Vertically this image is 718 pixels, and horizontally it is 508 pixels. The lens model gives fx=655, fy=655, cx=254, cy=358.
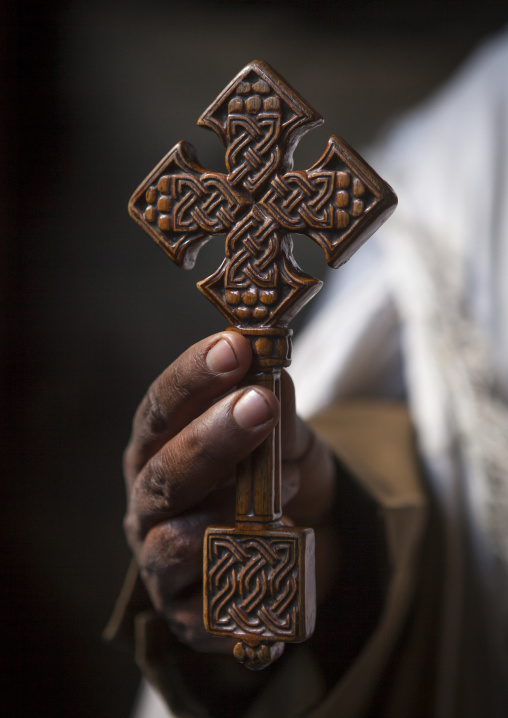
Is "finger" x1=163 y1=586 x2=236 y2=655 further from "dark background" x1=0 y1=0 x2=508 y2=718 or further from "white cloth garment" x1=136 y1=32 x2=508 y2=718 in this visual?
"dark background" x1=0 y1=0 x2=508 y2=718

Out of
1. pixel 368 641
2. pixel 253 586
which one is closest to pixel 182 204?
pixel 253 586

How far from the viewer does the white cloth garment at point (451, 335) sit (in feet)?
2.22

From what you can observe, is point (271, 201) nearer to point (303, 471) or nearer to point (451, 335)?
point (303, 471)

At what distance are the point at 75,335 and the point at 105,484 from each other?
0.27 meters

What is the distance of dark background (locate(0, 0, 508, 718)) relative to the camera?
1.08 metres

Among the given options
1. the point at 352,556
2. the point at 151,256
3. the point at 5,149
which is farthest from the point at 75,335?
the point at 352,556

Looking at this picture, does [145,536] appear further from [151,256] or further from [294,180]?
[151,256]

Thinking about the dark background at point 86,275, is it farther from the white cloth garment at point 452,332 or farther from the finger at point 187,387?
the finger at point 187,387

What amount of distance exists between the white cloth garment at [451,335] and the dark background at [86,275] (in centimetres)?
34

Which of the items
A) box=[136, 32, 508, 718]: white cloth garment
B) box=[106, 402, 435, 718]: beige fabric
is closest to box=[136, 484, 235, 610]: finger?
box=[106, 402, 435, 718]: beige fabric

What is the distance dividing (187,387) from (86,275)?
2.86 ft

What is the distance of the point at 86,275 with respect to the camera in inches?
45.8

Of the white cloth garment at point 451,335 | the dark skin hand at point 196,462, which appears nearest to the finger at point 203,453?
the dark skin hand at point 196,462

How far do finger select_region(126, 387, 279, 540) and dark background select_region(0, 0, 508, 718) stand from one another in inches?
29.3
